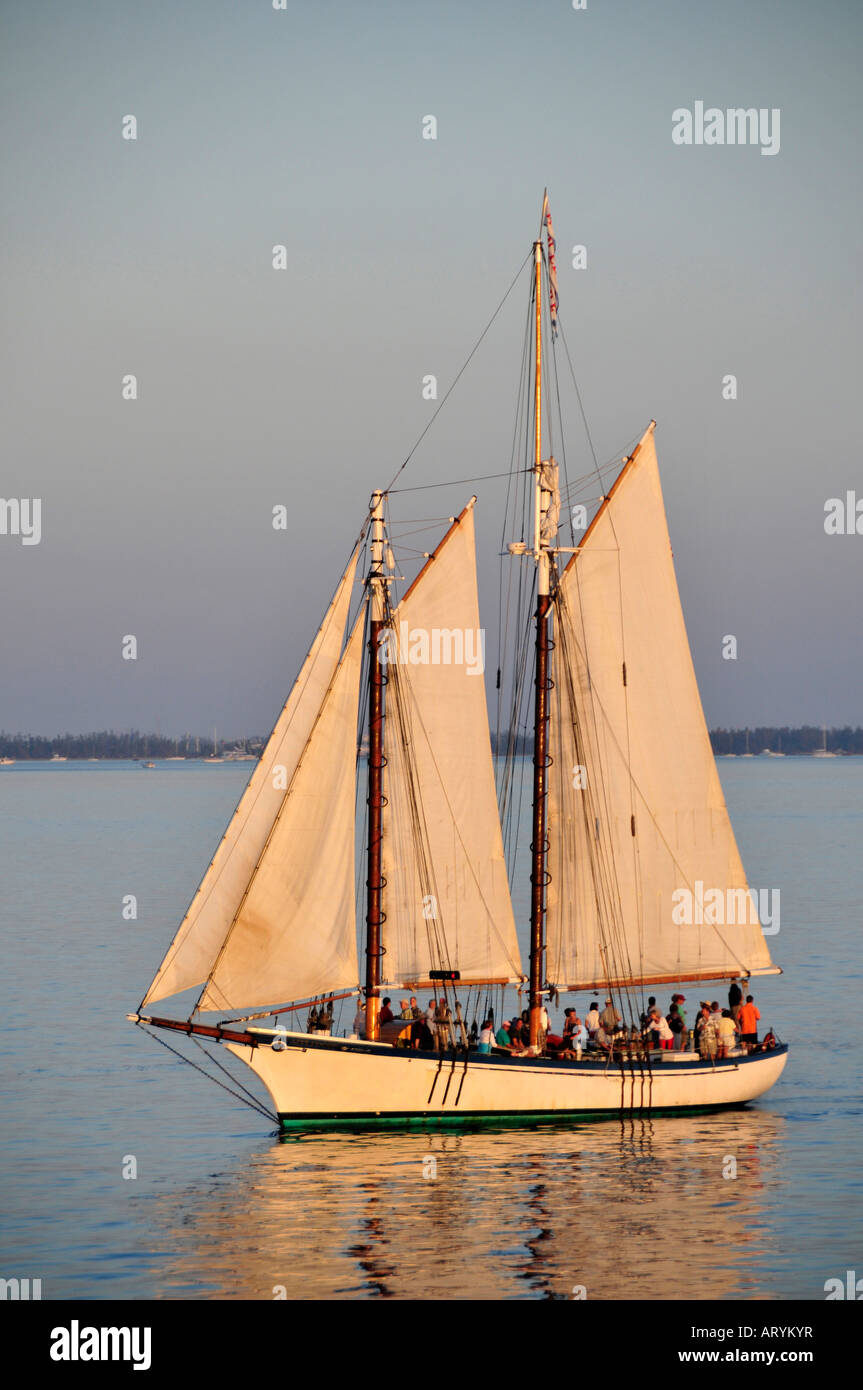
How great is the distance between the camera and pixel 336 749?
47688mm

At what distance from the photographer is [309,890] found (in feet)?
154

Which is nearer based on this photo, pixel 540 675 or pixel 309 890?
pixel 309 890

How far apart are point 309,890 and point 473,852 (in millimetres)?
5299

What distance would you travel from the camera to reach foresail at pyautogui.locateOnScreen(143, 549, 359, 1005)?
45.0 meters

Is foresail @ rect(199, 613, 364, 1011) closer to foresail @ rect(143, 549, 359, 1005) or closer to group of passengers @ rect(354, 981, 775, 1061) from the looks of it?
foresail @ rect(143, 549, 359, 1005)

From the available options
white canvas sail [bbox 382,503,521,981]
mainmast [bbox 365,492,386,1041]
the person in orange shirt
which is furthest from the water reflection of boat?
white canvas sail [bbox 382,503,521,981]

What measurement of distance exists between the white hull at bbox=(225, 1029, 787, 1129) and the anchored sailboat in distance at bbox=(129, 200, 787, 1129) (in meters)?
0.06

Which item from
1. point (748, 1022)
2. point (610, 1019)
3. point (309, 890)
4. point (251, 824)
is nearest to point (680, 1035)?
point (748, 1022)

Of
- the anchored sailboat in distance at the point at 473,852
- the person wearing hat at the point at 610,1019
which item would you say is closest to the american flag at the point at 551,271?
the anchored sailboat in distance at the point at 473,852

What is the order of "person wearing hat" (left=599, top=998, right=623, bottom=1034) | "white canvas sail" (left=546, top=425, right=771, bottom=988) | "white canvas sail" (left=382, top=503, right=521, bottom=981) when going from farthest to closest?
"white canvas sail" (left=546, top=425, right=771, bottom=988), "white canvas sail" (left=382, top=503, right=521, bottom=981), "person wearing hat" (left=599, top=998, right=623, bottom=1034)

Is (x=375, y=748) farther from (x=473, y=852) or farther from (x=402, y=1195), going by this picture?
(x=402, y=1195)
